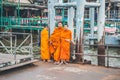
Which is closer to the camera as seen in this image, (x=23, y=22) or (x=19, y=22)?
(x=19, y=22)

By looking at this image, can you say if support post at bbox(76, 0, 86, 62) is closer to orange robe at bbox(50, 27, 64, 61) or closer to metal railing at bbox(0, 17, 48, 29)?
orange robe at bbox(50, 27, 64, 61)

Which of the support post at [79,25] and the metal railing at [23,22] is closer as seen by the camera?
the support post at [79,25]

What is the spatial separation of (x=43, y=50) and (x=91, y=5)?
251 centimetres

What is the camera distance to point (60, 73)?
9.90m

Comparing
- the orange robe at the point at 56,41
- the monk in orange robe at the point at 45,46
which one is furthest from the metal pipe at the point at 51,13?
the orange robe at the point at 56,41

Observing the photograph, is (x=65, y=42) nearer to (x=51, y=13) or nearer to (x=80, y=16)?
(x=80, y=16)

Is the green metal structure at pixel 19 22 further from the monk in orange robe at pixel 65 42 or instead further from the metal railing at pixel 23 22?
the monk in orange robe at pixel 65 42

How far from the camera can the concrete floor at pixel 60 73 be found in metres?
9.35

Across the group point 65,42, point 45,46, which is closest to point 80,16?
point 65,42

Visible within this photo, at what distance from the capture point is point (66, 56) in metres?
11.4

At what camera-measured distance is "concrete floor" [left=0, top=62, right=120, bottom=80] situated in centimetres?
935

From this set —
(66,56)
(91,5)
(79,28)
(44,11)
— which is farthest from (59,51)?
(44,11)

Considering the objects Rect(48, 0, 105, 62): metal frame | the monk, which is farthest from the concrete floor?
Rect(48, 0, 105, 62): metal frame

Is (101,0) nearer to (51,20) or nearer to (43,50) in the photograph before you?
(51,20)
